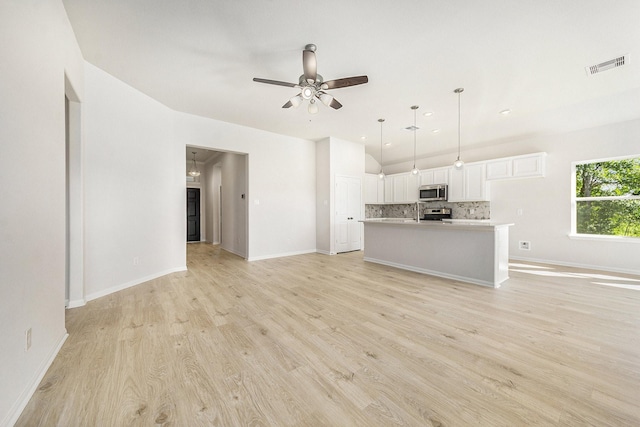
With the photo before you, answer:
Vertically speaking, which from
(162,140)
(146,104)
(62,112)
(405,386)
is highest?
(146,104)

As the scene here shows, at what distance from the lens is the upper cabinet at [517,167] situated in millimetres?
5039

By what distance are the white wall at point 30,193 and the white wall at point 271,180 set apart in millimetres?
2703

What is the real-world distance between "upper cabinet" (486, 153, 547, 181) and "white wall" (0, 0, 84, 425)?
7122mm

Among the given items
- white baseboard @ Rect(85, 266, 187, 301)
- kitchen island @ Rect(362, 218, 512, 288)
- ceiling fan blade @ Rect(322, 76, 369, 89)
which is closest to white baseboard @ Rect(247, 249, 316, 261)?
white baseboard @ Rect(85, 266, 187, 301)

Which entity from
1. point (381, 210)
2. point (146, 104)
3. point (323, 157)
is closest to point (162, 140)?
point (146, 104)

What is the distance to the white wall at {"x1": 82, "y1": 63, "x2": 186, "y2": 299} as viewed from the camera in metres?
3.12

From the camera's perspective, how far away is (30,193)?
155cm

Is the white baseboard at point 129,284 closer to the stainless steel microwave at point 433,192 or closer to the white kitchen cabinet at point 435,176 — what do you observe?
the stainless steel microwave at point 433,192

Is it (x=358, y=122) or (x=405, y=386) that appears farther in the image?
(x=358, y=122)

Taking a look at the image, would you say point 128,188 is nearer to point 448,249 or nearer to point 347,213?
point 347,213

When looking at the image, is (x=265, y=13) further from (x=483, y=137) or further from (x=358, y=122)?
(x=483, y=137)

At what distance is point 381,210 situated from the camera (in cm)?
824

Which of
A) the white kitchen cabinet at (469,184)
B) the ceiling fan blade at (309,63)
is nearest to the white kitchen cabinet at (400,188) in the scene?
the white kitchen cabinet at (469,184)

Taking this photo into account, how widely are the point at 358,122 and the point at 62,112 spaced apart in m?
4.39
